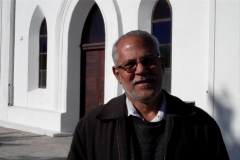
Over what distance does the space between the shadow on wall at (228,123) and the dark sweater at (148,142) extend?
13.8 ft

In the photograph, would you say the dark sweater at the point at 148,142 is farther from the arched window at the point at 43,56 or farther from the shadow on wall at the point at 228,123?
the arched window at the point at 43,56

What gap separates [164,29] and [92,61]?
286 cm

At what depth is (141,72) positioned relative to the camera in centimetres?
198

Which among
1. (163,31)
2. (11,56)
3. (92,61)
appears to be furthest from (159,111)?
(11,56)

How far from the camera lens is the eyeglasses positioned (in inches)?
77.9

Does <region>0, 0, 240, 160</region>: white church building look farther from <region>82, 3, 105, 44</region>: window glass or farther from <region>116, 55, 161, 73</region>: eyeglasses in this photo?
<region>116, 55, 161, 73</region>: eyeglasses

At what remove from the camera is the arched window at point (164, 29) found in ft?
24.1

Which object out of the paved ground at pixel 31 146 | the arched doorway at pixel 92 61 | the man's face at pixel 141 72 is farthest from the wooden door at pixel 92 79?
the man's face at pixel 141 72

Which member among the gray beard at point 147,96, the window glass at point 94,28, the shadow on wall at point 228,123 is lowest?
the shadow on wall at point 228,123

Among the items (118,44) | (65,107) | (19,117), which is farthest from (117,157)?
(19,117)

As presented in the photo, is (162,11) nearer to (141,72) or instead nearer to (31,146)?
(31,146)

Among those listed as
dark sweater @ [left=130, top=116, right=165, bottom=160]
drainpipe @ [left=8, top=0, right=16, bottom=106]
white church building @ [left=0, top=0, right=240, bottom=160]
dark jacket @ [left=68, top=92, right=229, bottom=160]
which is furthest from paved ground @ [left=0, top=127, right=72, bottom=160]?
dark sweater @ [left=130, top=116, right=165, bottom=160]

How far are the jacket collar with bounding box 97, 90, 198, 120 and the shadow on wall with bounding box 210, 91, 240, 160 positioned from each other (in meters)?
4.06

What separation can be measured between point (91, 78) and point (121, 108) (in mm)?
7684
